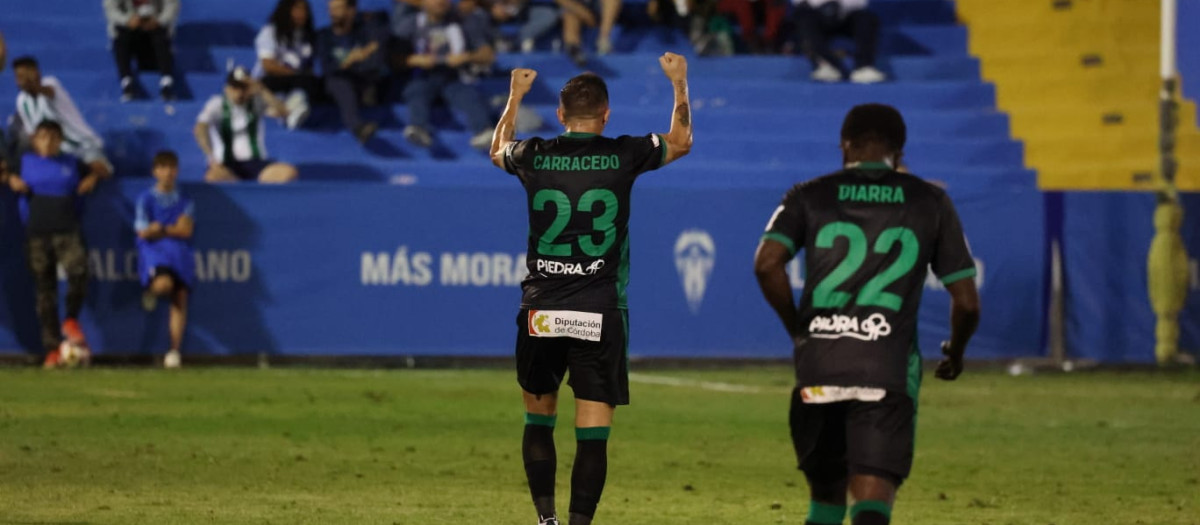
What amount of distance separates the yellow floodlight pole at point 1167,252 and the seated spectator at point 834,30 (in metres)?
5.29

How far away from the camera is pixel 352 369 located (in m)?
17.7

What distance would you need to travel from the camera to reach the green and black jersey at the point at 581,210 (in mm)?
7641

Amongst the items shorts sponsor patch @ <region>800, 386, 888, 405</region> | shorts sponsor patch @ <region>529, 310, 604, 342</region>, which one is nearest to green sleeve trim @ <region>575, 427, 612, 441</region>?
shorts sponsor patch @ <region>529, 310, 604, 342</region>

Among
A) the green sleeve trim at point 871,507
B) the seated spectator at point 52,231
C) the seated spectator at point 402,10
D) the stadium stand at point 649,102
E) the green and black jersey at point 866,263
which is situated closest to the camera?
the green sleeve trim at point 871,507

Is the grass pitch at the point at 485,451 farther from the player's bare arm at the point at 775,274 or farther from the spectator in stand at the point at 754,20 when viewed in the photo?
the spectator in stand at the point at 754,20

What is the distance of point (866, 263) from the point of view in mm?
6094

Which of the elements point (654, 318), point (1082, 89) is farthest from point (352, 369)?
point (1082, 89)

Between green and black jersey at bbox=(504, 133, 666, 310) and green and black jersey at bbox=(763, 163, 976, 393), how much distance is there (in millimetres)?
1581

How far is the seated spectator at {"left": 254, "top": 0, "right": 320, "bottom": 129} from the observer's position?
2158 cm

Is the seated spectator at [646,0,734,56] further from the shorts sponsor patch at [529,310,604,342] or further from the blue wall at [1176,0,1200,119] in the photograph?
the shorts sponsor patch at [529,310,604,342]

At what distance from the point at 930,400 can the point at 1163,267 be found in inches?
159

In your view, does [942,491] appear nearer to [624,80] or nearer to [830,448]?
[830,448]

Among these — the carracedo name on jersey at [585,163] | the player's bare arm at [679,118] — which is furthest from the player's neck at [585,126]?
the player's bare arm at [679,118]

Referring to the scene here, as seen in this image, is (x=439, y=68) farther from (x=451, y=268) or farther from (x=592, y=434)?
(x=592, y=434)
